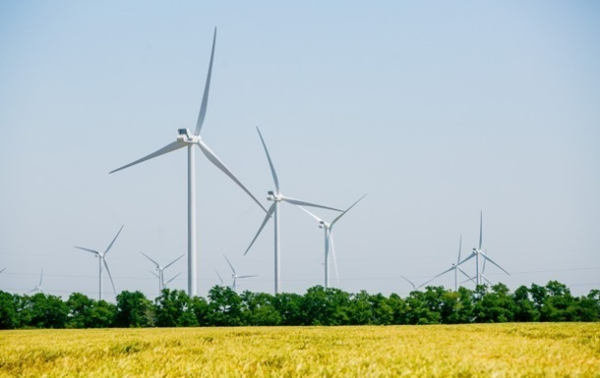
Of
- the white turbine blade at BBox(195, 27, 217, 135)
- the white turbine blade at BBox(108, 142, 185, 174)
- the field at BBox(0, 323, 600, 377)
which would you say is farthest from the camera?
the white turbine blade at BBox(108, 142, 185, 174)

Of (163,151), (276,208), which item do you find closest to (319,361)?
(163,151)

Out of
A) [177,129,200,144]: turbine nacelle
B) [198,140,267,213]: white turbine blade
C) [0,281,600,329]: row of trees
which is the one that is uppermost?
[177,129,200,144]: turbine nacelle

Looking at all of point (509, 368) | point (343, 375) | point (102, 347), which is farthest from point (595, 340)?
point (102, 347)

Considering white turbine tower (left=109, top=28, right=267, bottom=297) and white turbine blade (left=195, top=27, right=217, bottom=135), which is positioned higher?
white turbine blade (left=195, top=27, right=217, bottom=135)

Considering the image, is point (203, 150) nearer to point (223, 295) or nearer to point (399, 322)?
point (223, 295)

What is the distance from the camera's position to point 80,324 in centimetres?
6688

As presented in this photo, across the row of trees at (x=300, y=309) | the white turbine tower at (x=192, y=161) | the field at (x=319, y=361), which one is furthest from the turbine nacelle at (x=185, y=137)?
the field at (x=319, y=361)

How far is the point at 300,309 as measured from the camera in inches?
2862

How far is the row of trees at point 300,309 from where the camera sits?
6562 centimetres

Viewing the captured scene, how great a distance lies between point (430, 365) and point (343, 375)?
1904 mm

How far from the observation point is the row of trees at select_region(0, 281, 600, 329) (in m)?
65.6

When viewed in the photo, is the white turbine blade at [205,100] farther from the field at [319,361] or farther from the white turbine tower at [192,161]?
the field at [319,361]

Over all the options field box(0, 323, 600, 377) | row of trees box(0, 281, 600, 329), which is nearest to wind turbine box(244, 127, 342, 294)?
row of trees box(0, 281, 600, 329)

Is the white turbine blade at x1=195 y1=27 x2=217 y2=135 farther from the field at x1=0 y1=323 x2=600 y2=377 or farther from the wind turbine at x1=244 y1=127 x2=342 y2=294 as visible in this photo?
the field at x1=0 y1=323 x2=600 y2=377
